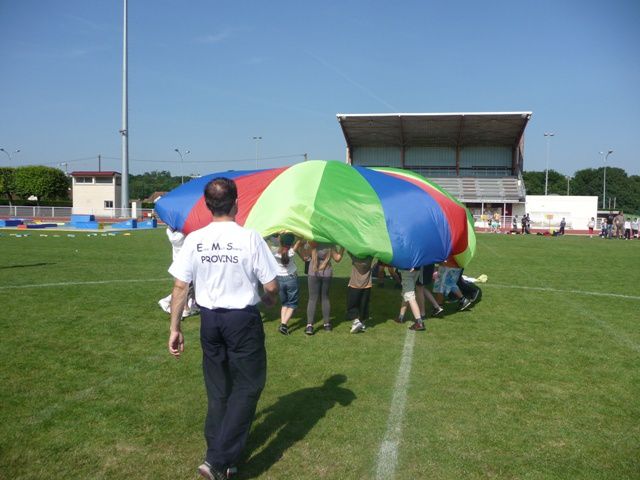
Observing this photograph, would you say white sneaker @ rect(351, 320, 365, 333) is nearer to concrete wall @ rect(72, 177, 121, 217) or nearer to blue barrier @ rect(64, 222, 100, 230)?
blue barrier @ rect(64, 222, 100, 230)

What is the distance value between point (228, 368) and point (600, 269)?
1426cm

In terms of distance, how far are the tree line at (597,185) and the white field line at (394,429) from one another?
10822cm

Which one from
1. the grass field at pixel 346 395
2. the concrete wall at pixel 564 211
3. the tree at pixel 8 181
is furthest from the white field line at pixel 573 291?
the tree at pixel 8 181

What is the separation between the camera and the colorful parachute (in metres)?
6.84

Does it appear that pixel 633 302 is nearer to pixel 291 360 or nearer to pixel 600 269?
pixel 600 269

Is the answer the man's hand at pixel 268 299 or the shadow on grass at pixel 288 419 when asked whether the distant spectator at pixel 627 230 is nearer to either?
the shadow on grass at pixel 288 419

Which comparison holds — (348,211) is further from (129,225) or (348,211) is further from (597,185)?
(597,185)

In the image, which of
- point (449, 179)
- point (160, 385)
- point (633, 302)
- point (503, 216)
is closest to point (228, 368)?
point (160, 385)

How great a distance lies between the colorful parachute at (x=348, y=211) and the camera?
684cm

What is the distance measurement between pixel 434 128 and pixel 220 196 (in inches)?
1728

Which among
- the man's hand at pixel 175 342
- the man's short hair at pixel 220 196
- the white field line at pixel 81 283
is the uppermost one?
the man's short hair at pixel 220 196

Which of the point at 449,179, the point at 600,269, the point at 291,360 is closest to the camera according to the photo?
the point at 291,360

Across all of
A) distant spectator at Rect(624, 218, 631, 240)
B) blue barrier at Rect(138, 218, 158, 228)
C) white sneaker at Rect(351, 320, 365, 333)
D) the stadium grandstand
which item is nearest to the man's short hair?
white sneaker at Rect(351, 320, 365, 333)

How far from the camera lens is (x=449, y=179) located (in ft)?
157
